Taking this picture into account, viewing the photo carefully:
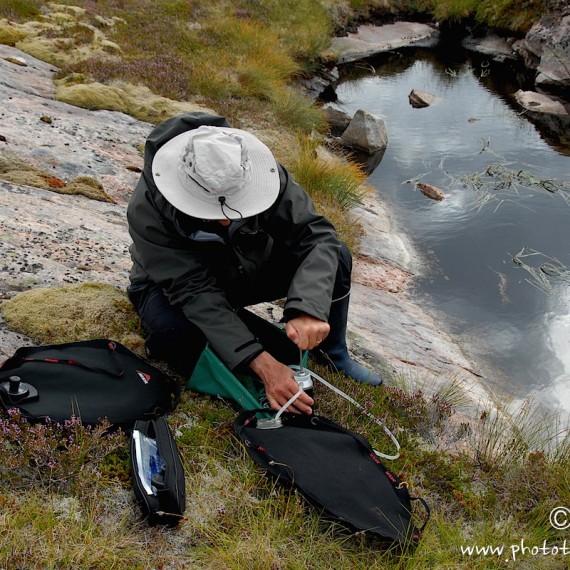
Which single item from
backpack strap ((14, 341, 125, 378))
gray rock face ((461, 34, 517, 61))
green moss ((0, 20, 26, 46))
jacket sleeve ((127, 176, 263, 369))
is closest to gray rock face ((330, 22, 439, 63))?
gray rock face ((461, 34, 517, 61))

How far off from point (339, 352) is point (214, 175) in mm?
1743

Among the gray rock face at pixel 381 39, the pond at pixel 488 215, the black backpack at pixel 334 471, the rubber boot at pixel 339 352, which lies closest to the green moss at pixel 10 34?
the pond at pixel 488 215

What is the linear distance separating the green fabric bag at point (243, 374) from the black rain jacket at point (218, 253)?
0.55 ft

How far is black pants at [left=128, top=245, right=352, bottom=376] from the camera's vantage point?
3.50 m

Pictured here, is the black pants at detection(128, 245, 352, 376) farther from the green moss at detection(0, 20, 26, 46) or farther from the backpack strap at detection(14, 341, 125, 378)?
the green moss at detection(0, 20, 26, 46)

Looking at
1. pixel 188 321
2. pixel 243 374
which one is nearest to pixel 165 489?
pixel 243 374

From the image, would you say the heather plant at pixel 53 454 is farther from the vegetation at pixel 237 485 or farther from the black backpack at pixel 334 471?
the black backpack at pixel 334 471

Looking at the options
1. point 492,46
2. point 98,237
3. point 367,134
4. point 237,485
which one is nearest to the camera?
point 237,485

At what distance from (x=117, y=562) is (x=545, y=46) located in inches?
670

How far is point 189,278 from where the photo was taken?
325 centimetres

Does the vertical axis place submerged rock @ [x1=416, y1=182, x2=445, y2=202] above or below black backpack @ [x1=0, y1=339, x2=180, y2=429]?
below

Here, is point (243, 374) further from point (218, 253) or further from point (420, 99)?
point (420, 99)

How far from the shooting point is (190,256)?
10.7 feet

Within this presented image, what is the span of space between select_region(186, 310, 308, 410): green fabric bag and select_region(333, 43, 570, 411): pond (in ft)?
9.57
